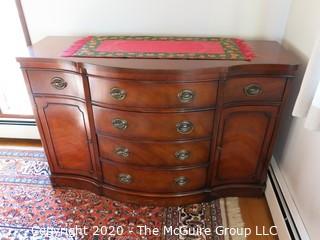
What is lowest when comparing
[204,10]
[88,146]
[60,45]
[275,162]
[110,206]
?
[110,206]

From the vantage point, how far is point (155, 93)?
1.21 meters

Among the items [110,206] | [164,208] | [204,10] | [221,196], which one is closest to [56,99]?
[110,206]

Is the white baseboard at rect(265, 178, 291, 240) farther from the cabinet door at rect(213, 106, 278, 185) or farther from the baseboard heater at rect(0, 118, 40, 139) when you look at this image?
the baseboard heater at rect(0, 118, 40, 139)

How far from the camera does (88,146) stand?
1.51 meters

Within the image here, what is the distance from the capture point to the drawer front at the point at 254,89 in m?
1.25

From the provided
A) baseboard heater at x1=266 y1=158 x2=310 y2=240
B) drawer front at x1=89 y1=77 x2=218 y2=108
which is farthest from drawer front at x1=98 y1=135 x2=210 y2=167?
baseboard heater at x1=266 y1=158 x2=310 y2=240

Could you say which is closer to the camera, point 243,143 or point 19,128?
point 243,143

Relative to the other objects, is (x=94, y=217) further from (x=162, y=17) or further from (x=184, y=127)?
(x=162, y=17)

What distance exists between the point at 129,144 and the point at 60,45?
2.31 ft

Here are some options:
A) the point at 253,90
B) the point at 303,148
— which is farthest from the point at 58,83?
the point at 303,148

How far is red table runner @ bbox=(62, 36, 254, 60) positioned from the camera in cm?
131

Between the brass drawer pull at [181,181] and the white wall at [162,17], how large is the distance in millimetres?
926

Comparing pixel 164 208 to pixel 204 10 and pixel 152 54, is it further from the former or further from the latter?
pixel 204 10

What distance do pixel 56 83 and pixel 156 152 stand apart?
0.65 m
